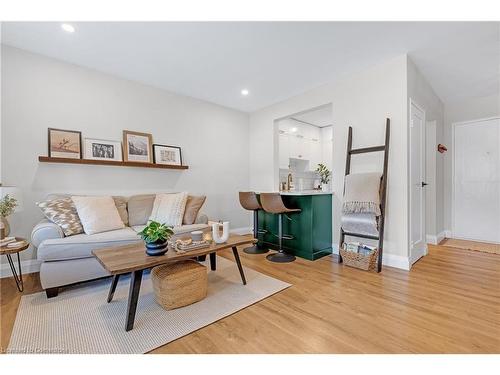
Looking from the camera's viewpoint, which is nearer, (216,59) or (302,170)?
(216,59)

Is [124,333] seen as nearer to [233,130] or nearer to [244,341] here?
[244,341]

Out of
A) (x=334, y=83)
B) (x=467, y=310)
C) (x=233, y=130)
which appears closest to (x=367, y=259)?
(x=467, y=310)

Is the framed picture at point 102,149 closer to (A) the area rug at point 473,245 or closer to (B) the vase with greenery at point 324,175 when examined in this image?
(B) the vase with greenery at point 324,175

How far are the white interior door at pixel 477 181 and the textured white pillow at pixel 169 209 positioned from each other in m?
4.80

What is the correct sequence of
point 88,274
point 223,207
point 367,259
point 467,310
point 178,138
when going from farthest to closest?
point 223,207, point 178,138, point 367,259, point 88,274, point 467,310

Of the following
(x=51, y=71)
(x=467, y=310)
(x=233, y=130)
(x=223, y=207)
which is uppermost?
(x=51, y=71)

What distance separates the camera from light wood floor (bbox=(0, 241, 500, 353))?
142 cm

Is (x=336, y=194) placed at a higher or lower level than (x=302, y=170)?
lower

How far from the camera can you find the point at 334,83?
133 inches

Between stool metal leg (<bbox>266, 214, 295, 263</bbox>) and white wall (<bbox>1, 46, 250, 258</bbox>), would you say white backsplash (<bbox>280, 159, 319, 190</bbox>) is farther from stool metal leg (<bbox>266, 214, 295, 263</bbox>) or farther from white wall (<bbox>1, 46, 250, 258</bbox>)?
stool metal leg (<bbox>266, 214, 295, 263</bbox>)

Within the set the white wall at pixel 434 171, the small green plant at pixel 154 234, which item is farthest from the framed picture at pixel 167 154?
the white wall at pixel 434 171

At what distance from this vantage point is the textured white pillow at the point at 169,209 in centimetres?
306

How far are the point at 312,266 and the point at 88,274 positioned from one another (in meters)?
2.39

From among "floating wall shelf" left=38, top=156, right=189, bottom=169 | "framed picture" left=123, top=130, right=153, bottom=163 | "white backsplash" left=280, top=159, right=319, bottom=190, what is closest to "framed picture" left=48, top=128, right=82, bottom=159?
"floating wall shelf" left=38, top=156, right=189, bottom=169
